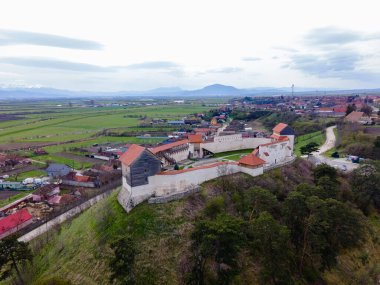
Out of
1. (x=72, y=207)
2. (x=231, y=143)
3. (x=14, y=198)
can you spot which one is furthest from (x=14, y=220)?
(x=231, y=143)

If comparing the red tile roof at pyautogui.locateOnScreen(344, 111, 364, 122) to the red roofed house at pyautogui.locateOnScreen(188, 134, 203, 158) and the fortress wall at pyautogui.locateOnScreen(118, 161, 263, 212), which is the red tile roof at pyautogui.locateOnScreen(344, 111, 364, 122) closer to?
the red roofed house at pyautogui.locateOnScreen(188, 134, 203, 158)

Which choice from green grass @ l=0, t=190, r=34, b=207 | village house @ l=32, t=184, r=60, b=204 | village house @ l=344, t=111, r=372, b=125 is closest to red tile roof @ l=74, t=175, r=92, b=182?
village house @ l=32, t=184, r=60, b=204

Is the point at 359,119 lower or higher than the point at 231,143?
higher

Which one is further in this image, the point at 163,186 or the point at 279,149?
the point at 279,149

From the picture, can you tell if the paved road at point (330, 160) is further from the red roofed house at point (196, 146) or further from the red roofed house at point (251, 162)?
the red roofed house at point (196, 146)

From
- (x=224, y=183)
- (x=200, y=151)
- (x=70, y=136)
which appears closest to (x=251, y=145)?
(x=200, y=151)

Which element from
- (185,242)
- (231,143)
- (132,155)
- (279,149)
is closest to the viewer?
(185,242)

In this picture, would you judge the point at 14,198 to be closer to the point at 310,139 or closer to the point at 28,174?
the point at 28,174

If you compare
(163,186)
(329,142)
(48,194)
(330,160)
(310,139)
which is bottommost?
(48,194)
